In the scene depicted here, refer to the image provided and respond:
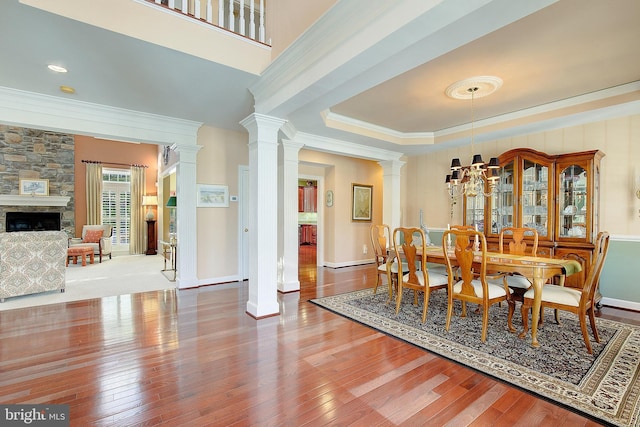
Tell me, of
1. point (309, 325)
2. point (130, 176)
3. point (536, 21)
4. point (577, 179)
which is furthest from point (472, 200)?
point (130, 176)

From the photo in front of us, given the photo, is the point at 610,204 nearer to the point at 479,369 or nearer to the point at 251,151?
the point at 479,369

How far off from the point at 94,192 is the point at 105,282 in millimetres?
4224

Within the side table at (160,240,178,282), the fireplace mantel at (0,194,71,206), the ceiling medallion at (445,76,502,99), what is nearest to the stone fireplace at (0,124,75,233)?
the fireplace mantel at (0,194,71,206)

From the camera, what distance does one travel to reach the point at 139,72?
2830 millimetres

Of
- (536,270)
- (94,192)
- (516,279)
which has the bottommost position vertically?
(516,279)

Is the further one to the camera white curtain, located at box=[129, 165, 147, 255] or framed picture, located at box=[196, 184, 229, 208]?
white curtain, located at box=[129, 165, 147, 255]

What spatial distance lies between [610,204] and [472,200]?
66.5 inches

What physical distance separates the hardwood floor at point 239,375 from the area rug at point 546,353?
0.48 ft

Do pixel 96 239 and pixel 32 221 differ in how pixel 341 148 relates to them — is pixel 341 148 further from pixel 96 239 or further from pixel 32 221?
pixel 32 221

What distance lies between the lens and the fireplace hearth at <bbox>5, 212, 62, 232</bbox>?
22.3ft

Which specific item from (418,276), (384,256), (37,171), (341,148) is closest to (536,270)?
(418,276)

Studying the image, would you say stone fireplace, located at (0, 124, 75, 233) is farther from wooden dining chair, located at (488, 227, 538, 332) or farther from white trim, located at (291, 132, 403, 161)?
wooden dining chair, located at (488, 227, 538, 332)

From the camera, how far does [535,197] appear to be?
426 centimetres

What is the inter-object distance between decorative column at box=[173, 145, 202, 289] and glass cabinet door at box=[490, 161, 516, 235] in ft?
15.7
